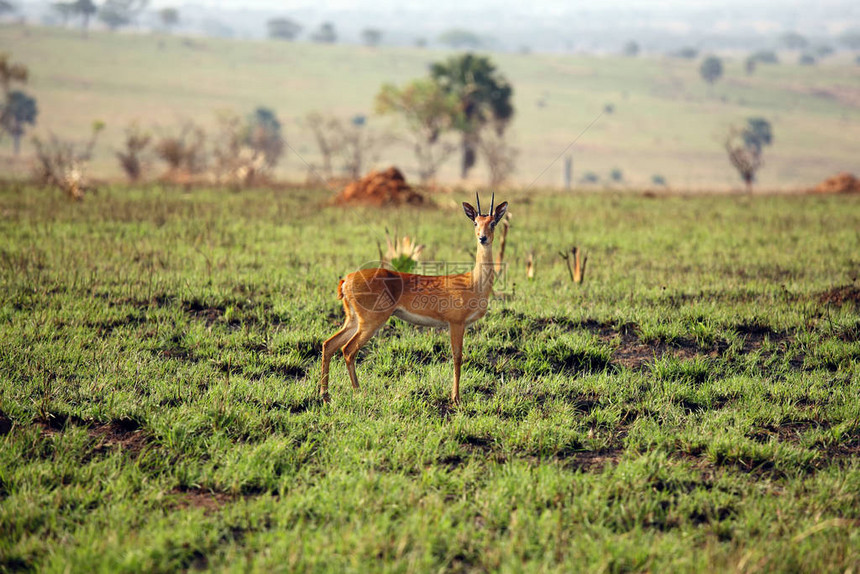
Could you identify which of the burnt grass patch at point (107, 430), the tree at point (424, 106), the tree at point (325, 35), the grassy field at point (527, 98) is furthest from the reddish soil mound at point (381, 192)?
the tree at point (325, 35)

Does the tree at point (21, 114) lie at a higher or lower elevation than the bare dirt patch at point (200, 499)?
higher

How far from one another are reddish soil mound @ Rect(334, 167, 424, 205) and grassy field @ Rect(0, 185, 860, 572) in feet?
31.2

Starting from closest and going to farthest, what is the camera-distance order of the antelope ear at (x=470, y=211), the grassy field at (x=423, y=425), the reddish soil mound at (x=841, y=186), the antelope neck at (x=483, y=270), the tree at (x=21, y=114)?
the grassy field at (x=423, y=425)
the antelope neck at (x=483, y=270)
the antelope ear at (x=470, y=211)
the reddish soil mound at (x=841, y=186)
the tree at (x=21, y=114)

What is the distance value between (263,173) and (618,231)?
17.0m

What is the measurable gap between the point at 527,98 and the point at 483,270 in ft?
373

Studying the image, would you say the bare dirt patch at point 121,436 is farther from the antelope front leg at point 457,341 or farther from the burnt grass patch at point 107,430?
the antelope front leg at point 457,341

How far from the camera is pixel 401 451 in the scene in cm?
547

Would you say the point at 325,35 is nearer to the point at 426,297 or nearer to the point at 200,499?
the point at 426,297

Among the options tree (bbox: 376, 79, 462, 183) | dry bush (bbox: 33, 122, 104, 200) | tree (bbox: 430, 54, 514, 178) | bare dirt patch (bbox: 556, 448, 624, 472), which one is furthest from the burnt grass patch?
tree (bbox: 430, 54, 514, 178)

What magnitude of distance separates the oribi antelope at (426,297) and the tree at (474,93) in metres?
36.8

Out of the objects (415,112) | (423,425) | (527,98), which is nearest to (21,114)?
(415,112)

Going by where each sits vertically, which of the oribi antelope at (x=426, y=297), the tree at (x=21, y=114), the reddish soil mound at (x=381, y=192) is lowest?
the oribi antelope at (x=426, y=297)

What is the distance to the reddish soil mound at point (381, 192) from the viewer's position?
69.0 feet

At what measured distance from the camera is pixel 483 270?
6.30 m
